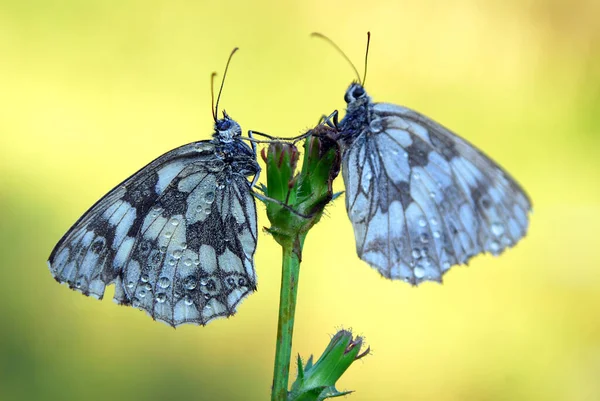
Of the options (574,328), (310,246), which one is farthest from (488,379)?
(310,246)

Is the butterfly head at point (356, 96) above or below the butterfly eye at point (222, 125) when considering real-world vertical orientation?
above

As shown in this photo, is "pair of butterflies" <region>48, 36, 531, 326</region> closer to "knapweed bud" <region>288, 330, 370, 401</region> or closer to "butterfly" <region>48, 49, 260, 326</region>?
"butterfly" <region>48, 49, 260, 326</region>

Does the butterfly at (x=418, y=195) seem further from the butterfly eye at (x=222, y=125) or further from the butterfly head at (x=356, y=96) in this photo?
the butterfly eye at (x=222, y=125)

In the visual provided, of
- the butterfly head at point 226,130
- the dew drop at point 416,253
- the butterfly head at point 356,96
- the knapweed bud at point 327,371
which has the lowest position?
the knapweed bud at point 327,371

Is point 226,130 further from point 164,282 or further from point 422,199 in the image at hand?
point 422,199

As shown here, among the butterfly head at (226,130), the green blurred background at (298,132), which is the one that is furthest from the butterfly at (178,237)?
the green blurred background at (298,132)

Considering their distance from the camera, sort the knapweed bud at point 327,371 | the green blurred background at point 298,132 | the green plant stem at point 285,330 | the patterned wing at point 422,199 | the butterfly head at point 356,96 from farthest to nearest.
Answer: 1. the green blurred background at point 298,132
2. the butterfly head at point 356,96
3. the patterned wing at point 422,199
4. the knapweed bud at point 327,371
5. the green plant stem at point 285,330

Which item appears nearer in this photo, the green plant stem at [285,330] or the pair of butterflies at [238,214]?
the green plant stem at [285,330]

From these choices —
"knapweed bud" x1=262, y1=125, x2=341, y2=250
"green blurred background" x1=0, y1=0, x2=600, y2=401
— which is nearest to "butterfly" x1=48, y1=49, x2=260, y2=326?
"knapweed bud" x1=262, y1=125, x2=341, y2=250
